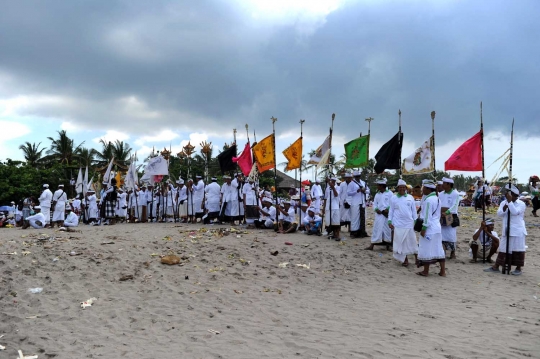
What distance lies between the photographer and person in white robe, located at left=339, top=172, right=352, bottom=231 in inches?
531

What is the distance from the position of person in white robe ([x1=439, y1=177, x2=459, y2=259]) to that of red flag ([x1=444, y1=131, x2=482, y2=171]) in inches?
23.9

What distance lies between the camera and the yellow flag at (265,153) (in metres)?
16.0

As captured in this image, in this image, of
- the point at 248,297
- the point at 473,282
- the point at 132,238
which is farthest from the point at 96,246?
the point at 473,282

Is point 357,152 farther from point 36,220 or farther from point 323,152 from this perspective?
point 36,220

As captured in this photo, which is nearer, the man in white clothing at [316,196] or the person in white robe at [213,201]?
the man in white clothing at [316,196]

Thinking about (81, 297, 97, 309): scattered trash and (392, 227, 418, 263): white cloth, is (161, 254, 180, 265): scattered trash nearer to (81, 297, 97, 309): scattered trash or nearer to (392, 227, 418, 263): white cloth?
(81, 297, 97, 309): scattered trash

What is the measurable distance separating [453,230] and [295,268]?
185 inches

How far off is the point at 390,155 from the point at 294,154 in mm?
3624

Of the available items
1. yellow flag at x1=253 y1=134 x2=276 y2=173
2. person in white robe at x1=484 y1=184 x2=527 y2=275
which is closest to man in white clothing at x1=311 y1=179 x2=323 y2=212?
yellow flag at x1=253 y1=134 x2=276 y2=173

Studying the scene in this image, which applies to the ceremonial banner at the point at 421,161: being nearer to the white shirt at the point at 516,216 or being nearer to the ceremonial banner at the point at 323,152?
the ceremonial banner at the point at 323,152

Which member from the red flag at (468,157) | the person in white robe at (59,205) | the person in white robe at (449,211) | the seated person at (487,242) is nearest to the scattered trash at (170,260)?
the person in white robe at (449,211)

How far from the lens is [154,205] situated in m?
21.5

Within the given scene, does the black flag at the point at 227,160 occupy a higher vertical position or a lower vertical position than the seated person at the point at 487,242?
higher

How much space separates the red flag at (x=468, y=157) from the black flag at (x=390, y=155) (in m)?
2.03
